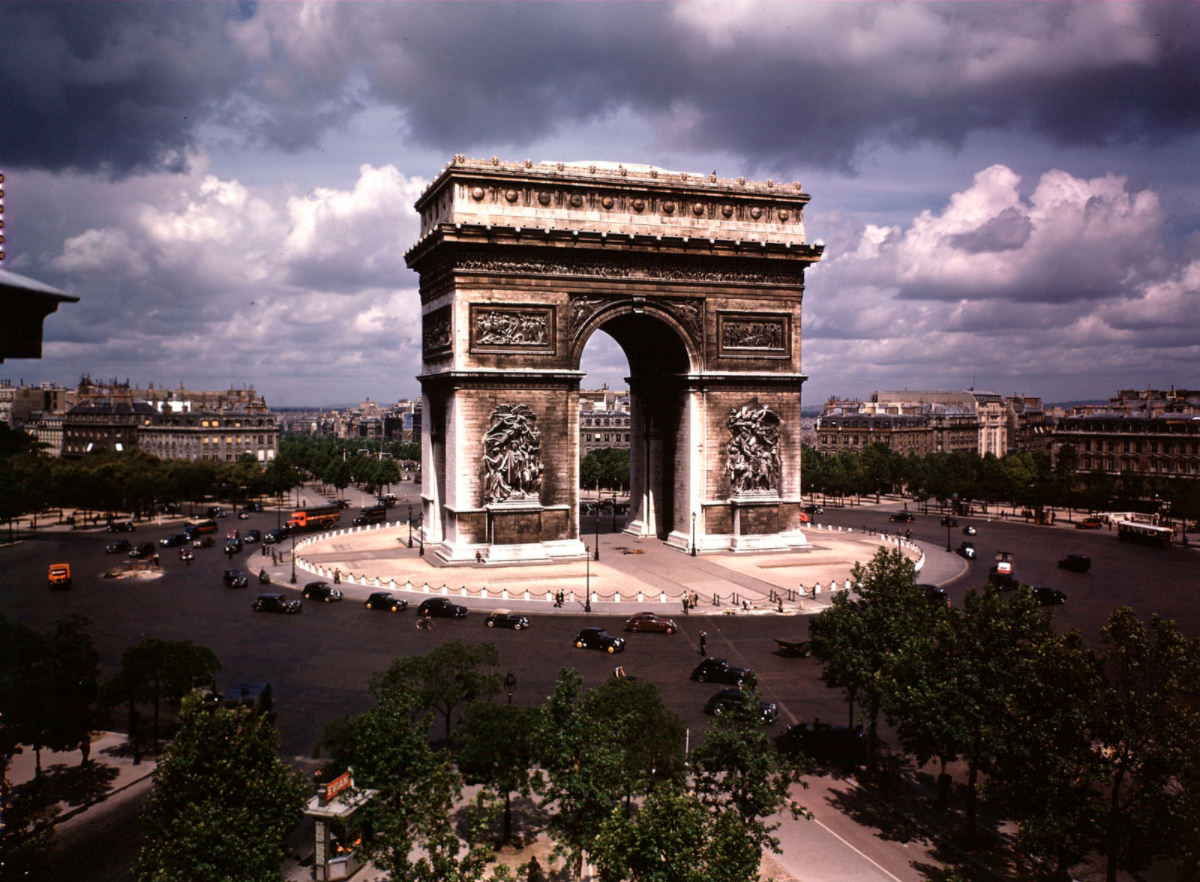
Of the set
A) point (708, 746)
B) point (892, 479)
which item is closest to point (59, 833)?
point (708, 746)

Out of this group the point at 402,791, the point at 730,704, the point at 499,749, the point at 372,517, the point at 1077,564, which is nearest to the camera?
the point at 402,791

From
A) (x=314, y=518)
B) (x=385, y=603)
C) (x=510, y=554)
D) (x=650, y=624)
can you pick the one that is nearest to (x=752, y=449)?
(x=510, y=554)

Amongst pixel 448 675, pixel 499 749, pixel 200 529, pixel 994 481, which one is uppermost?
pixel 994 481

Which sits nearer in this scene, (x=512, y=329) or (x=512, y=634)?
(x=512, y=634)

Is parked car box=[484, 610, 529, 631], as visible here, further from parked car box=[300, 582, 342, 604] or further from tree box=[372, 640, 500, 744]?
tree box=[372, 640, 500, 744]

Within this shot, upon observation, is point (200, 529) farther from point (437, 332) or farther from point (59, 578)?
point (437, 332)

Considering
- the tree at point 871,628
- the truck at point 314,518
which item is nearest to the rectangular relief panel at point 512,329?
the tree at point 871,628

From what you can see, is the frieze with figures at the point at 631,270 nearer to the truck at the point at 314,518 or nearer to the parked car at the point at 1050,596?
the parked car at the point at 1050,596
